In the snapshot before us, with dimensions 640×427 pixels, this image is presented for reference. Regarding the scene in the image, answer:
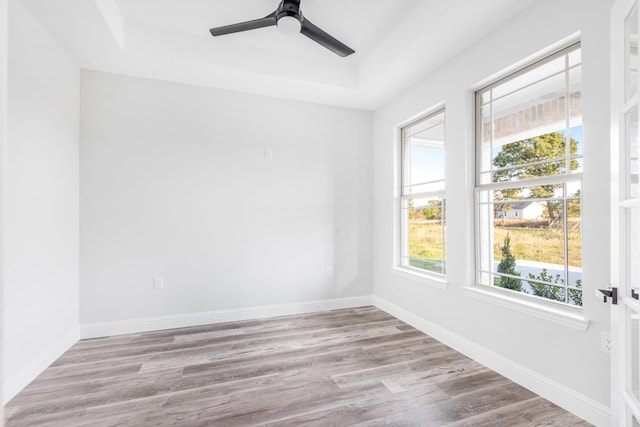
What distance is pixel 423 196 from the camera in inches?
134

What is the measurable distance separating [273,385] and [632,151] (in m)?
2.34

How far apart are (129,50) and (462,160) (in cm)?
296

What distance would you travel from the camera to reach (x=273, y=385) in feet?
7.25

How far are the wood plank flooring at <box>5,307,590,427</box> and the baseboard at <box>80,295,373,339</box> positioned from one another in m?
0.14

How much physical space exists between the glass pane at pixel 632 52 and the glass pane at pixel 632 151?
0.10 m

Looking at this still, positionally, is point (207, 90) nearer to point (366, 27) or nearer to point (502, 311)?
point (366, 27)

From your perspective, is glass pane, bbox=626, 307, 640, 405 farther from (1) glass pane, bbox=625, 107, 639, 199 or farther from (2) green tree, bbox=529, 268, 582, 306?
(2) green tree, bbox=529, 268, 582, 306

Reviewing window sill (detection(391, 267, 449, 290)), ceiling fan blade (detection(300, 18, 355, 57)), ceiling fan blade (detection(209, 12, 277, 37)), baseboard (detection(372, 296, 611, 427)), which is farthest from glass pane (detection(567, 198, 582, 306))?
ceiling fan blade (detection(209, 12, 277, 37))

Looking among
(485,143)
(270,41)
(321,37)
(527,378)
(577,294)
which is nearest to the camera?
(577,294)

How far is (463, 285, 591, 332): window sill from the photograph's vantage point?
6.13 ft

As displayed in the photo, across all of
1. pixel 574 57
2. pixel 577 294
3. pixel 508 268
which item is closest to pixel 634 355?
pixel 577 294

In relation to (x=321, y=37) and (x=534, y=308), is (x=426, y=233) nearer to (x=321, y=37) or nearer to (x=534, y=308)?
(x=534, y=308)

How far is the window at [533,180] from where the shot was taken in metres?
2.04

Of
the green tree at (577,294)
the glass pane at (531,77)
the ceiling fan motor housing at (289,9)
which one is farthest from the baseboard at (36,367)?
the glass pane at (531,77)
